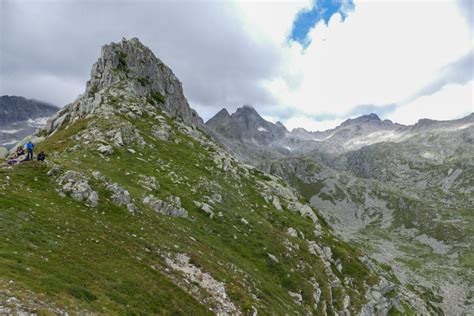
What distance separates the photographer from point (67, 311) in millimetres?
17859

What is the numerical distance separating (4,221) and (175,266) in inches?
603

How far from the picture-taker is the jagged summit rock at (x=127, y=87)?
93.3 metres

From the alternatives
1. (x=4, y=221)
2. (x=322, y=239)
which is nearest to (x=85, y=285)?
(x=4, y=221)

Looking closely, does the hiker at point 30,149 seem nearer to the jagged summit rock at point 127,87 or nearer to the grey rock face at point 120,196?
the grey rock face at point 120,196

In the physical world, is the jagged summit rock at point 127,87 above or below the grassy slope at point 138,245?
above

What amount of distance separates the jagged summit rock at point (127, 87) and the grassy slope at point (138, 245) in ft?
91.0

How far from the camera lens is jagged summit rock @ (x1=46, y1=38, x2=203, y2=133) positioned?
93312 mm

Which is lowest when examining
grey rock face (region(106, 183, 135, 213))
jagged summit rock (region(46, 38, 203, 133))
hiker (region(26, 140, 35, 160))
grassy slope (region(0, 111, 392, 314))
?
grassy slope (region(0, 111, 392, 314))

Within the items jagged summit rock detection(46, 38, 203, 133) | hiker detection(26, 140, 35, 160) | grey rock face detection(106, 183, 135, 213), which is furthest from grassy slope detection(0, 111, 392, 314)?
jagged summit rock detection(46, 38, 203, 133)

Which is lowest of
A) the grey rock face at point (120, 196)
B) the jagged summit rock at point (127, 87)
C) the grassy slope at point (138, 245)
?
the grassy slope at point (138, 245)

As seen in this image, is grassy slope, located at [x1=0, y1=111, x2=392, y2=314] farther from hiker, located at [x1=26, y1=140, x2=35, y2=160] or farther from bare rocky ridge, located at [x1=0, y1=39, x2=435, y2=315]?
hiker, located at [x1=26, y1=140, x2=35, y2=160]

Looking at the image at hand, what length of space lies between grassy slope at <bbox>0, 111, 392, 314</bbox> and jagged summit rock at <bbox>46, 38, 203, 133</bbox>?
91.0 ft

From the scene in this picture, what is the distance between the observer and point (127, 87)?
10888cm

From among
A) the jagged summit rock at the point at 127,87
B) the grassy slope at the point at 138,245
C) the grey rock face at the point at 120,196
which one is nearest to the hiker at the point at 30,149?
the grassy slope at the point at 138,245
